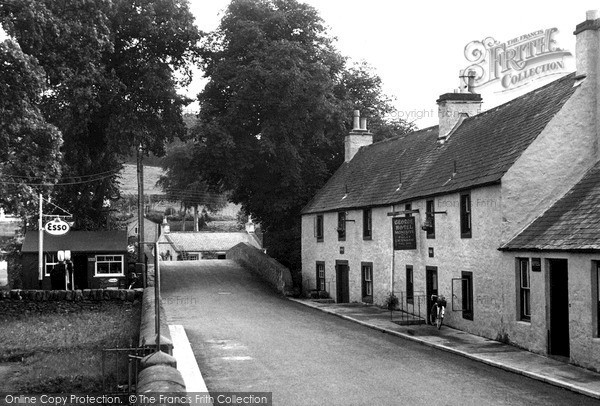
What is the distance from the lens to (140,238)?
41.1 m

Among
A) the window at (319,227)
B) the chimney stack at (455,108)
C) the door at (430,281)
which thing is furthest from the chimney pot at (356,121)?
the door at (430,281)

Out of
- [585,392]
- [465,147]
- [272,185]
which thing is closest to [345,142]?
[272,185]

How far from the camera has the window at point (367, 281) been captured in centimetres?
3612

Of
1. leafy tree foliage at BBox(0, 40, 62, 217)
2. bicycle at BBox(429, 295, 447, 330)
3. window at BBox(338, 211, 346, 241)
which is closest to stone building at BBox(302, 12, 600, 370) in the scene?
bicycle at BBox(429, 295, 447, 330)

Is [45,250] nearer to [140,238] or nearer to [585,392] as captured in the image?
[140,238]

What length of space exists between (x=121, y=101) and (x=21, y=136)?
19667mm

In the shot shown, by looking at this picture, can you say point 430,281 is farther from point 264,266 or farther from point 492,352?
point 264,266

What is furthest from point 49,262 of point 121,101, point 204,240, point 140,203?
point 204,240

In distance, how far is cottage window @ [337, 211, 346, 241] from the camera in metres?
39.3

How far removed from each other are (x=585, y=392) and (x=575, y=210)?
682 cm

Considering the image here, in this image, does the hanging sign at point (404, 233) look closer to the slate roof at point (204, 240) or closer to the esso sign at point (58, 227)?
the esso sign at point (58, 227)

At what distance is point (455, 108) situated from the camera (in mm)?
33906

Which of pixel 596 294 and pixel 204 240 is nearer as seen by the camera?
pixel 596 294

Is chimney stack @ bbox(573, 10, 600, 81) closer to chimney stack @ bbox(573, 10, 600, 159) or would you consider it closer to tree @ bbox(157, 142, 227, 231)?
chimney stack @ bbox(573, 10, 600, 159)
